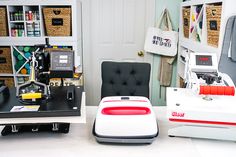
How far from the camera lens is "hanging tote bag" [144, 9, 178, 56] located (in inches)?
123

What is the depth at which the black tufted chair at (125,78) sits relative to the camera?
216cm

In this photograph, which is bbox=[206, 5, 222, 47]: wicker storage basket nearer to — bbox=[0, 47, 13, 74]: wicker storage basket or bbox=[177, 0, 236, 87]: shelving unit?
bbox=[177, 0, 236, 87]: shelving unit

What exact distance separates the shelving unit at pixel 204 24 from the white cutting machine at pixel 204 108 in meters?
0.28

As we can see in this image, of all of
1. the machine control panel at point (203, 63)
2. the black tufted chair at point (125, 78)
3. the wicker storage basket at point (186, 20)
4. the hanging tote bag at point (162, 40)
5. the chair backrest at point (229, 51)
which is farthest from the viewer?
the hanging tote bag at point (162, 40)

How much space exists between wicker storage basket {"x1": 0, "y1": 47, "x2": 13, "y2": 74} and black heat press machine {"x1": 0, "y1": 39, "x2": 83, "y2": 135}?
1.84 m

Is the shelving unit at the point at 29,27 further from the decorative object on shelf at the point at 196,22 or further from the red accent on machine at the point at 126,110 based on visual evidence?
the red accent on machine at the point at 126,110

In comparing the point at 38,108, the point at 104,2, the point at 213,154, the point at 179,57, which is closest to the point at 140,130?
the point at 213,154

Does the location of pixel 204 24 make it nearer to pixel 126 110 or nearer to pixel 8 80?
pixel 126 110

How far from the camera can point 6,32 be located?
2.88m

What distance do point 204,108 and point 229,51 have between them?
0.79m

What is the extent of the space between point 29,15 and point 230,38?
222 cm

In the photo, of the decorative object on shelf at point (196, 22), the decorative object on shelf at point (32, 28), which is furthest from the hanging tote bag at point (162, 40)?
the decorative object on shelf at point (32, 28)

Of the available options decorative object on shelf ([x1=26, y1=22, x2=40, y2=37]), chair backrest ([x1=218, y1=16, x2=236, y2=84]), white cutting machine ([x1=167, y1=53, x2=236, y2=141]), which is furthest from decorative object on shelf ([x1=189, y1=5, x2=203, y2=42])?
decorative object on shelf ([x1=26, y1=22, x2=40, y2=37])

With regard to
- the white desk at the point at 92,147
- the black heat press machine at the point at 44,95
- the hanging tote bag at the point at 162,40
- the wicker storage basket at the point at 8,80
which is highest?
the hanging tote bag at the point at 162,40
